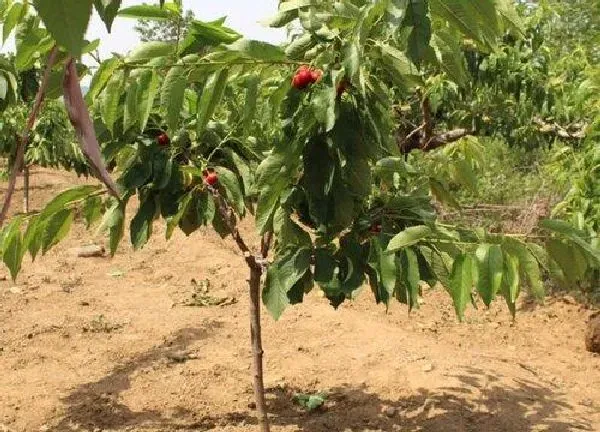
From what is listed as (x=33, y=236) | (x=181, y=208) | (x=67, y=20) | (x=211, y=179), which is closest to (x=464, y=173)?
(x=211, y=179)

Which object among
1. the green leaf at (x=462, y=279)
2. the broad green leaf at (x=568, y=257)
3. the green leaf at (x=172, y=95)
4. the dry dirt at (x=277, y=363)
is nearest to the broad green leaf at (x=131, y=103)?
the green leaf at (x=172, y=95)

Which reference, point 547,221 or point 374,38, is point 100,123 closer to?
point 374,38

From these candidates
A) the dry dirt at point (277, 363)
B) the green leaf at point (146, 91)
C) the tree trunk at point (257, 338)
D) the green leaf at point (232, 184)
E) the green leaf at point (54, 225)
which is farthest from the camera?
the dry dirt at point (277, 363)

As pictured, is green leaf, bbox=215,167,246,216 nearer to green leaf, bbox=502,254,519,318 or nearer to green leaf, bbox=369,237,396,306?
green leaf, bbox=369,237,396,306

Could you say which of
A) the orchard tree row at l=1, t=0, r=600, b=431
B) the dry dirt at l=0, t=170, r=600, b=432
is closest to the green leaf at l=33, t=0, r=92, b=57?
the orchard tree row at l=1, t=0, r=600, b=431

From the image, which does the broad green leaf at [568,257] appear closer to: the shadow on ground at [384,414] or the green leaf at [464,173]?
the green leaf at [464,173]

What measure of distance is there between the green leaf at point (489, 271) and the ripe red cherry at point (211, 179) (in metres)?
1.04

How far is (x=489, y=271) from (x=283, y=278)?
25.6 inches

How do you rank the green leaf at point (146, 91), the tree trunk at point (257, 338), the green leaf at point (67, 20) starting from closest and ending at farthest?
1. the green leaf at point (67, 20)
2. the green leaf at point (146, 91)
3. the tree trunk at point (257, 338)

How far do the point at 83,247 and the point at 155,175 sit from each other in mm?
5701

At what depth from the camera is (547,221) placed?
167cm

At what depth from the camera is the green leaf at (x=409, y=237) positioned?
165cm

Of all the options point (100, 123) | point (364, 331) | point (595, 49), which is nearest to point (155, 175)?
point (100, 123)

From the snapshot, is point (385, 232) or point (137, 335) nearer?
point (385, 232)
